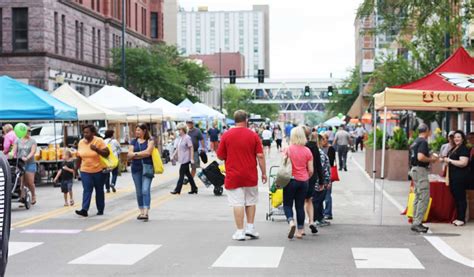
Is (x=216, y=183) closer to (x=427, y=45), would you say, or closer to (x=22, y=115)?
(x=22, y=115)

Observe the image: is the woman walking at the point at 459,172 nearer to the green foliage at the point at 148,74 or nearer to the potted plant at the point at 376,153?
the potted plant at the point at 376,153

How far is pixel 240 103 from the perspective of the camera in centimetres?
13575

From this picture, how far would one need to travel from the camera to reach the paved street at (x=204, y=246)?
9484 mm

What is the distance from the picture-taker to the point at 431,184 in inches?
572

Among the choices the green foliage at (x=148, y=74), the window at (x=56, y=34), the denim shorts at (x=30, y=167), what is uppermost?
the window at (x=56, y=34)

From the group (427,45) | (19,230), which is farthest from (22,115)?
(427,45)

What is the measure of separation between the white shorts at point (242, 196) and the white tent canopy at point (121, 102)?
864 inches

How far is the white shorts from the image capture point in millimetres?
11938

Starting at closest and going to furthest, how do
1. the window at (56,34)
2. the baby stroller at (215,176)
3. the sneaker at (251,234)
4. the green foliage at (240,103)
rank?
the sneaker at (251,234) → the baby stroller at (215,176) → the window at (56,34) → the green foliage at (240,103)

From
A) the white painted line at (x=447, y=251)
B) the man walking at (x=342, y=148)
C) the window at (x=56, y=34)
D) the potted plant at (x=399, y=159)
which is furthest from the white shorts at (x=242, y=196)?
the window at (x=56, y=34)

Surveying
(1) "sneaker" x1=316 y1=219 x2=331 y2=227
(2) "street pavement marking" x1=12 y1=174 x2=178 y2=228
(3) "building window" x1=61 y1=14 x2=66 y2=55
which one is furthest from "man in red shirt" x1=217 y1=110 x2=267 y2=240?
(3) "building window" x1=61 y1=14 x2=66 y2=55

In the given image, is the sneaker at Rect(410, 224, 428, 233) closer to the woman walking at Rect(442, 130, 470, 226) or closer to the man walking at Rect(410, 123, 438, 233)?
the man walking at Rect(410, 123, 438, 233)

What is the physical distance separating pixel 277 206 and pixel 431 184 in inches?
109

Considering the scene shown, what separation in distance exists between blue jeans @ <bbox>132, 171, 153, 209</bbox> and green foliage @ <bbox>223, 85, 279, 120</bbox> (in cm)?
11036
